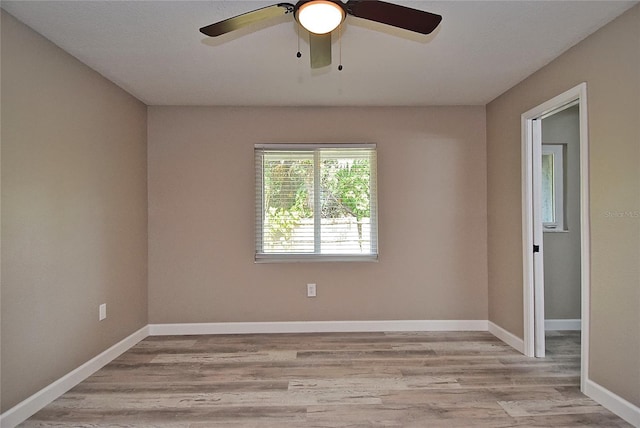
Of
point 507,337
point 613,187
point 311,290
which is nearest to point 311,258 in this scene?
point 311,290

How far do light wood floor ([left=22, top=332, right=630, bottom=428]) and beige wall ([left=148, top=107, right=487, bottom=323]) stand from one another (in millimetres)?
380

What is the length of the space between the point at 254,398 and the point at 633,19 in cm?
318

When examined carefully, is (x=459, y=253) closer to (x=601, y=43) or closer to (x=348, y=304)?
(x=348, y=304)

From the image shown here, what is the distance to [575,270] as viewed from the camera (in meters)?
3.99

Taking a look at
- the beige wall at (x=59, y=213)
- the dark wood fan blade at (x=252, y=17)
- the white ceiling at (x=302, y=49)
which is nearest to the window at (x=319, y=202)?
the white ceiling at (x=302, y=49)

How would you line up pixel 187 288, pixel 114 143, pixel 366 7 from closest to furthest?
pixel 366 7
pixel 114 143
pixel 187 288

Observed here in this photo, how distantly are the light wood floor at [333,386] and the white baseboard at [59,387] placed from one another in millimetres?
55

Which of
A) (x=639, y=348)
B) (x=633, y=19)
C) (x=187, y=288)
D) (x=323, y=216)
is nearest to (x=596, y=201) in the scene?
(x=639, y=348)

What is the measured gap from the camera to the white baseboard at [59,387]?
2.21 meters

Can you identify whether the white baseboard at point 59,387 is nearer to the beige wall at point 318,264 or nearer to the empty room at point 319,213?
the empty room at point 319,213

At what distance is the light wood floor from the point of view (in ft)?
7.50

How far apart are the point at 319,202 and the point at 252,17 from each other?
7.68ft

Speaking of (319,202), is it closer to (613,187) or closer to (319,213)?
(319,213)

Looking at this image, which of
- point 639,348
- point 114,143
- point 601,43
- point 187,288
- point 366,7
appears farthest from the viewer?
point 187,288
